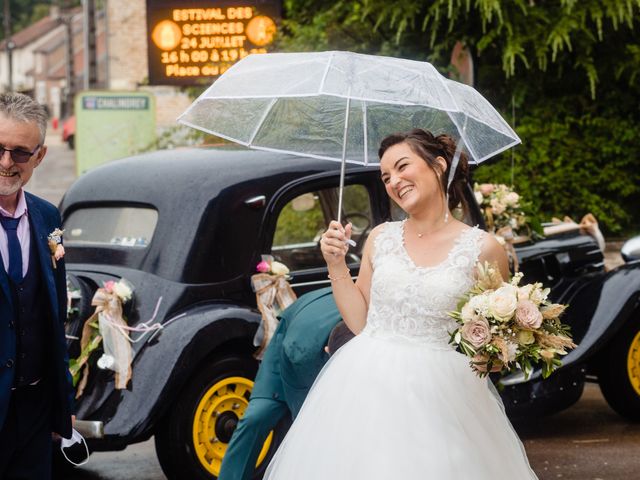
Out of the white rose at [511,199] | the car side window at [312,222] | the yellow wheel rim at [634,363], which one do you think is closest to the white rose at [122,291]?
the car side window at [312,222]

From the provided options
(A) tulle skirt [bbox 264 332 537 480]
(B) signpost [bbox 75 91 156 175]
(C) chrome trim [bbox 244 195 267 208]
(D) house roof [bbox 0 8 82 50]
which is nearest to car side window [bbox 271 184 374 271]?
(C) chrome trim [bbox 244 195 267 208]

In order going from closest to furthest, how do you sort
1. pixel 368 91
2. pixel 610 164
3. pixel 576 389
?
pixel 368 91 → pixel 576 389 → pixel 610 164

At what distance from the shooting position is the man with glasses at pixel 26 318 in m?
3.90

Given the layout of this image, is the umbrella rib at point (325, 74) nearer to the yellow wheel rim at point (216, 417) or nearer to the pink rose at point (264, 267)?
the pink rose at point (264, 267)

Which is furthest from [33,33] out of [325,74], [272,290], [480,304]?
[480,304]

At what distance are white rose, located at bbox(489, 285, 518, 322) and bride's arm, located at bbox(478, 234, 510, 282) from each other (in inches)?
10.3

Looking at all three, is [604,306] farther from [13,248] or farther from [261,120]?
[13,248]

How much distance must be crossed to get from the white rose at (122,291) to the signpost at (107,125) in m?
9.44

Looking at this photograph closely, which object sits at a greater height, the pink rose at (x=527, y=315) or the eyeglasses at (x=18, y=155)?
the eyeglasses at (x=18, y=155)

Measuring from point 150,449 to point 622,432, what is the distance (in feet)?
10.1

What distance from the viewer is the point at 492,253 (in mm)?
4461

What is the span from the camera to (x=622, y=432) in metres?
7.84

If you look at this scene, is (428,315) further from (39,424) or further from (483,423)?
(39,424)

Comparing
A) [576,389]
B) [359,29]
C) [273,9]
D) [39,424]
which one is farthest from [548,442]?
[359,29]
